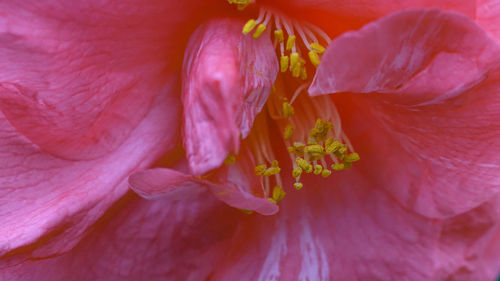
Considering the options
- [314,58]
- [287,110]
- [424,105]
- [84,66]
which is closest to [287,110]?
[287,110]

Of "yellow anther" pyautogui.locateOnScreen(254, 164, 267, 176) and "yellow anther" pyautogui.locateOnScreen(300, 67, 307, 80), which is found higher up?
"yellow anther" pyautogui.locateOnScreen(300, 67, 307, 80)

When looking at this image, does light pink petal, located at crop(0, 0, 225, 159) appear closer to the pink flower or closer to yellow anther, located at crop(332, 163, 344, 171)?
the pink flower

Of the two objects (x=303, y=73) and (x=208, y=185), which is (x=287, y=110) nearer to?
(x=303, y=73)

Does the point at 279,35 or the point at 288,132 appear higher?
the point at 279,35

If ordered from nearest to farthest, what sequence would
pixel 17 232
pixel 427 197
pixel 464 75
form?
pixel 464 75, pixel 17 232, pixel 427 197

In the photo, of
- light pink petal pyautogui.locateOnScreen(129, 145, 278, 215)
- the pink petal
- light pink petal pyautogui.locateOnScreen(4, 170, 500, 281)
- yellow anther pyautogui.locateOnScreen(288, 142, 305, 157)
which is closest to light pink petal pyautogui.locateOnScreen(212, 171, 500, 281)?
light pink petal pyautogui.locateOnScreen(4, 170, 500, 281)

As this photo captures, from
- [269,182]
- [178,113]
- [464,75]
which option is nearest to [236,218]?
[269,182]

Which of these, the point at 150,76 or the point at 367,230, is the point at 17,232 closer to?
the point at 150,76
